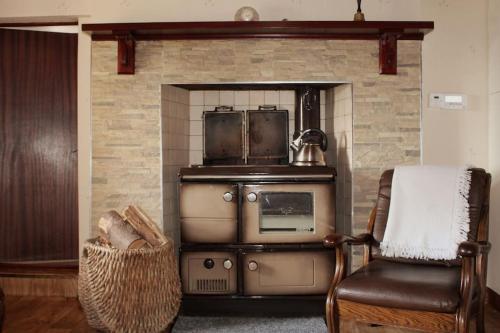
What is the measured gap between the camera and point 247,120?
323 centimetres

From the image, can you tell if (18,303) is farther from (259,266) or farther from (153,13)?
(153,13)

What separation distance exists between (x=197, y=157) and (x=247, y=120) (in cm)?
46

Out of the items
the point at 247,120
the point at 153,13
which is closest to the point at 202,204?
the point at 247,120

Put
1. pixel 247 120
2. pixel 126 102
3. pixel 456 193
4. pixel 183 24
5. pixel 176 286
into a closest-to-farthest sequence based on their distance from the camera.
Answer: pixel 456 193 → pixel 176 286 → pixel 183 24 → pixel 126 102 → pixel 247 120

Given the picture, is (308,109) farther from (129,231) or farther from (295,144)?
(129,231)

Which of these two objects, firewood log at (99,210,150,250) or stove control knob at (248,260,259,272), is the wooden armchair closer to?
stove control knob at (248,260,259,272)

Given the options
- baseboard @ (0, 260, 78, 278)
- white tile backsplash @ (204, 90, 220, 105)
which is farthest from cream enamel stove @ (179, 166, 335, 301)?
baseboard @ (0, 260, 78, 278)

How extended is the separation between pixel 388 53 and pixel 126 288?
2.03 metres

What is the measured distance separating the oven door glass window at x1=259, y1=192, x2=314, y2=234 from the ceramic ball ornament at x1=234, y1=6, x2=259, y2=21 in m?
1.08

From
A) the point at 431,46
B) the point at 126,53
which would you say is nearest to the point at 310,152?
the point at 431,46

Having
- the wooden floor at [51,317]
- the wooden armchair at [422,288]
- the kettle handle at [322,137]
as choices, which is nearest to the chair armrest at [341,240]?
the wooden armchair at [422,288]

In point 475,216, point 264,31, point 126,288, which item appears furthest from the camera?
point 264,31

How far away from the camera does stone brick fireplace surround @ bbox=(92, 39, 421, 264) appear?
9.58 feet

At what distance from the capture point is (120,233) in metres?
2.42
